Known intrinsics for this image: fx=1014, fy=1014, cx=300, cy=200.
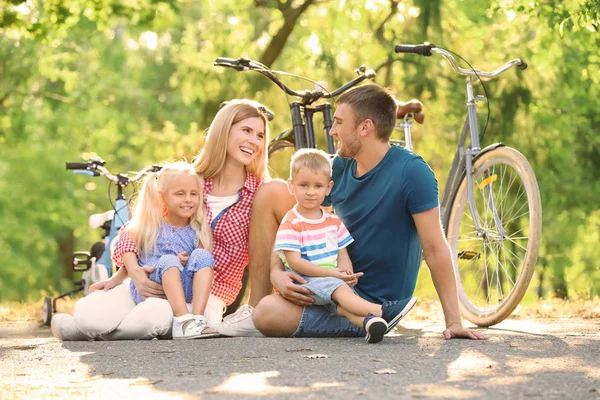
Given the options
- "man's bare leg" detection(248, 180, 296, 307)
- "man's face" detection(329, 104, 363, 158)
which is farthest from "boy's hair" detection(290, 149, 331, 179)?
"man's bare leg" detection(248, 180, 296, 307)

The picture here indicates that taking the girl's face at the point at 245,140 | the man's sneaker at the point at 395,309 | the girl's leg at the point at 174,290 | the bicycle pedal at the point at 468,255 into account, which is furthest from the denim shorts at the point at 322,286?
the bicycle pedal at the point at 468,255

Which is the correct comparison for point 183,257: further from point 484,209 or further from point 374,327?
point 484,209

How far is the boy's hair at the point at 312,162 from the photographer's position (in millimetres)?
4883

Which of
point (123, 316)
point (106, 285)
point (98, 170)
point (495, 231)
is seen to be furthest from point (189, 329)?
point (98, 170)

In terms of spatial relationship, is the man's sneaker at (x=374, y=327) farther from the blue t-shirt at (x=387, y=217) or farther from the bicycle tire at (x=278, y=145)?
the bicycle tire at (x=278, y=145)

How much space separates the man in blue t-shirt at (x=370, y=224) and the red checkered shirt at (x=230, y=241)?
0.52 metres

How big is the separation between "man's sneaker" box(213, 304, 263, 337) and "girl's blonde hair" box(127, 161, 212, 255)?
1.42 feet

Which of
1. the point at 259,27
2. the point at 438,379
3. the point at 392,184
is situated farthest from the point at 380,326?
the point at 259,27

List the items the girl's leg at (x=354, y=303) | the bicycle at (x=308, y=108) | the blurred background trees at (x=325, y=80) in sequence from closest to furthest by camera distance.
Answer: the girl's leg at (x=354, y=303)
the bicycle at (x=308, y=108)
the blurred background trees at (x=325, y=80)

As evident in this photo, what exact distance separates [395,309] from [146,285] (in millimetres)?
1366

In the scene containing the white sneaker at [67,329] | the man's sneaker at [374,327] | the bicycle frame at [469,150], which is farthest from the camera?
the bicycle frame at [469,150]

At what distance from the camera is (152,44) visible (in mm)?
28969

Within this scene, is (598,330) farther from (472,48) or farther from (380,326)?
(472,48)

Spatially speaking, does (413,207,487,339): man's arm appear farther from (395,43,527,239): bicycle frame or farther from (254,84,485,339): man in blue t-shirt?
(395,43,527,239): bicycle frame
